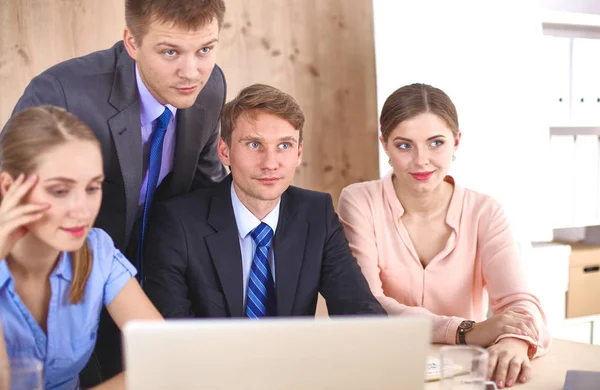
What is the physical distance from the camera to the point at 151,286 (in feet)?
5.32

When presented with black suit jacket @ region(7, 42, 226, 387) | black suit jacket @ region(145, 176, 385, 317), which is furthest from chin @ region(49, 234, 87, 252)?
black suit jacket @ region(7, 42, 226, 387)

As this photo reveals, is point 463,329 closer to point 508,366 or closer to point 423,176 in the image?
point 508,366

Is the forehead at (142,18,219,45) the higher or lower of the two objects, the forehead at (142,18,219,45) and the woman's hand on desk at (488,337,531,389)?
the higher

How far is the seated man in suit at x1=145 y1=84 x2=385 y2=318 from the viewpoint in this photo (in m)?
1.66

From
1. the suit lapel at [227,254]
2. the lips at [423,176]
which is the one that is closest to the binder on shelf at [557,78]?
the lips at [423,176]

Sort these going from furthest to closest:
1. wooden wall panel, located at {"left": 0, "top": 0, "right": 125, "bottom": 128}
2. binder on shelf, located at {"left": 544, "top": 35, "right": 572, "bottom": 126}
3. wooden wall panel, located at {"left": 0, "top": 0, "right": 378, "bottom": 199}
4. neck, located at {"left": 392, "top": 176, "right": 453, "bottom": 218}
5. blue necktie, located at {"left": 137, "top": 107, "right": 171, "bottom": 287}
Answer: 1. binder on shelf, located at {"left": 544, "top": 35, "right": 572, "bottom": 126}
2. wooden wall panel, located at {"left": 0, "top": 0, "right": 378, "bottom": 199}
3. wooden wall panel, located at {"left": 0, "top": 0, "right": 125, "bottom": 128}
4. neck, located at {"left": 392, "top": 176, "right": 453, "bottom": 218}
5. blue necktie, located at {"left": 137, "top": 107, "right": 171, "bottom": 287}

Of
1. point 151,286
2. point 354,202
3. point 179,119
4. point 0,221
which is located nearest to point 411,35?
point 354,202

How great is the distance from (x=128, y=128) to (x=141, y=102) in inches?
4.0

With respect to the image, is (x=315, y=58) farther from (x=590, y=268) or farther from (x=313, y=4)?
(x=590, y=268)

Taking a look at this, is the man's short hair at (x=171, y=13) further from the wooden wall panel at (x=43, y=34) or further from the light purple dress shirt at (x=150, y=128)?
the wooden wall panel at (x=43, y=34)

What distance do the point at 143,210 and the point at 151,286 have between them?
0.31 m

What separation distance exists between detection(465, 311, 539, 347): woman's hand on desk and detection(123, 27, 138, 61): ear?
111cm

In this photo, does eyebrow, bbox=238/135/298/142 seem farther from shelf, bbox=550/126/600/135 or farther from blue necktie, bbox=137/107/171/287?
shelf, bbox=550/126/600/135

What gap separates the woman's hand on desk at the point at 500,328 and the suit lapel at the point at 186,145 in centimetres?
93
